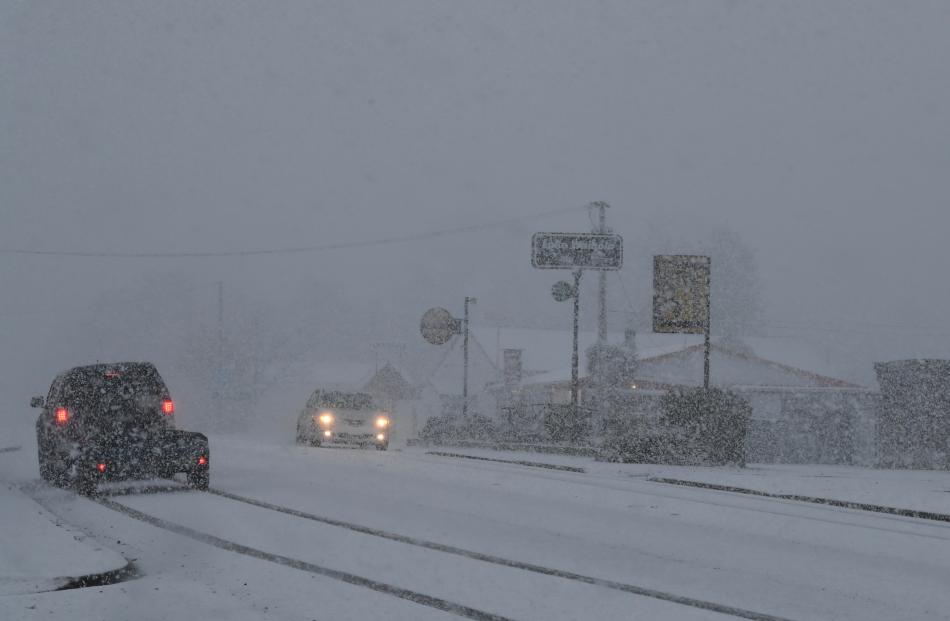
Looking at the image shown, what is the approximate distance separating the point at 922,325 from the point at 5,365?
4642 inches

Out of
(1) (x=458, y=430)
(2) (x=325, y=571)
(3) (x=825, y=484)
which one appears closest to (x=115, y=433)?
(2) (x=325, y=571)

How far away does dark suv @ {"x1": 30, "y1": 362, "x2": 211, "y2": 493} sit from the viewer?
48.3 feet

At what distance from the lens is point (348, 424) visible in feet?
92.4

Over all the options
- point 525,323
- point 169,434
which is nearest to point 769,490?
point 169,434

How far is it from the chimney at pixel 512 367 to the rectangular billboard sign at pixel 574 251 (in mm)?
32042

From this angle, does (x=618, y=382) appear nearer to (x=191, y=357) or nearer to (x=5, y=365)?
(x=191, y=357)

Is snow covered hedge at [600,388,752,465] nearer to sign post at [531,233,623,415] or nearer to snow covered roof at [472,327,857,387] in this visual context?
sign post at [531,233,623,415]

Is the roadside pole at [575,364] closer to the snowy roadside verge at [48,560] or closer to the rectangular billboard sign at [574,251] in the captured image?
→ the rectangular billboard sign at [574,251]

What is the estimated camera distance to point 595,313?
10888cm

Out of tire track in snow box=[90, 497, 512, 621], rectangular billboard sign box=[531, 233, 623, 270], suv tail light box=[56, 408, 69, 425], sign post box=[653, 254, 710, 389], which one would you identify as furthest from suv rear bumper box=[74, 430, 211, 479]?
rectangular billboard sign box=[531, 233, 623, 270]

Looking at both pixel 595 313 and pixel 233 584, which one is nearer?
pixel 233 584

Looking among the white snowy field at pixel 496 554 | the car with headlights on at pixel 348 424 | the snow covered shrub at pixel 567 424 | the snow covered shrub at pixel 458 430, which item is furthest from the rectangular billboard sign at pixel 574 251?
the white snowy field at pixel 496 554

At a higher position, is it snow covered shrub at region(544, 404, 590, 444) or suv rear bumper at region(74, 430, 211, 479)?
A: suv rear bumper at region(74, 430, 211, 479)

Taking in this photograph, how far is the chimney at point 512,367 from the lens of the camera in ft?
231
